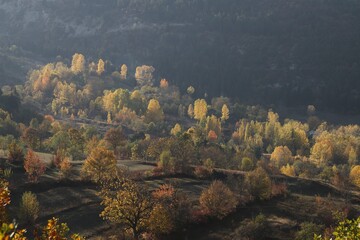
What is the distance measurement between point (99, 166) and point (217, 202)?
108 ft

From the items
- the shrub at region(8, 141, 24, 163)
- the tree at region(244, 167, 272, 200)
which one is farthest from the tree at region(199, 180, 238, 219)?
the shrub at region(8, 141, 24, 163)

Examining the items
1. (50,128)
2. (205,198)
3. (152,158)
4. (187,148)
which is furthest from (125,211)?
(50,128)

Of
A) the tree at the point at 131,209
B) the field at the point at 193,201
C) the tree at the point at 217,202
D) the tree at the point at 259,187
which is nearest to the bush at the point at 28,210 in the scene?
the field at the point at 193,201

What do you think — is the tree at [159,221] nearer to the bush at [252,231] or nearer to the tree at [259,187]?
the bush at [252,231]

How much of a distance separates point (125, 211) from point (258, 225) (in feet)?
78.2

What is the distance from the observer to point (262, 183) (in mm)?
99562

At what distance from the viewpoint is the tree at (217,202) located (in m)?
86.3

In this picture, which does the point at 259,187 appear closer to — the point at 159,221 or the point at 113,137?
the point at 159,221

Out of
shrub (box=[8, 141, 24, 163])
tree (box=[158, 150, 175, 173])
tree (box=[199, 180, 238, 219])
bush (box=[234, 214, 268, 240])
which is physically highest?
shrub (box=[8, 141, 24, 163])

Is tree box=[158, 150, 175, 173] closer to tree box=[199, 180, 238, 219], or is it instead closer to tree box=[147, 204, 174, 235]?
tree box=[199, 180, 238, 219]

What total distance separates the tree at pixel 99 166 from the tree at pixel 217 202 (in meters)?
27.2

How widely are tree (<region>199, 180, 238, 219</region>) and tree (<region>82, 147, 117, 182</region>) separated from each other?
27194 millimetres

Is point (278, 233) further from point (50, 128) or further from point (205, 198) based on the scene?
point (50, 128)

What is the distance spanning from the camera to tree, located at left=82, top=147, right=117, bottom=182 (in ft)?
343
